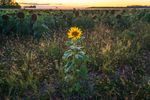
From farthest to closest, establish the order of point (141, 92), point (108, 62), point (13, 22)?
1. point (13, 22)
2. point (108, 62)
3. point (141, 92)

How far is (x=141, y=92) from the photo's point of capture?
6.20m

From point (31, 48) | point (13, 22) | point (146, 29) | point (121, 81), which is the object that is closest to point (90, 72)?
point (121, 81)

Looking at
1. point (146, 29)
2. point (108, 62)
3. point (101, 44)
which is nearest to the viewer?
point (108, 62)

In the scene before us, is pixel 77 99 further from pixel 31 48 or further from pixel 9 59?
pixel 31 48

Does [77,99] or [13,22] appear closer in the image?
[77,99]

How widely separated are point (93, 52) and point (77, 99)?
5.94ft

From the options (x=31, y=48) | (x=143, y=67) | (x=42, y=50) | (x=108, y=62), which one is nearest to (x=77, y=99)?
(x=108, y=62)

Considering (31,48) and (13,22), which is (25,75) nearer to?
(31,48)

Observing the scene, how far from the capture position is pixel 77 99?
6.41 meters

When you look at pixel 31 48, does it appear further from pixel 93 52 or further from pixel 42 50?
pixel 93 52

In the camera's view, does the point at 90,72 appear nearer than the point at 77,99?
No

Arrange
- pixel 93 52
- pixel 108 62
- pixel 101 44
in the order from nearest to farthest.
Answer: pixel 108 62 → pixel 93 52 → pixel 101 44

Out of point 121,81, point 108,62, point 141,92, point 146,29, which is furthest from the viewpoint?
point 146,29

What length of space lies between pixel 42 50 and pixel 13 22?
11.6ft
